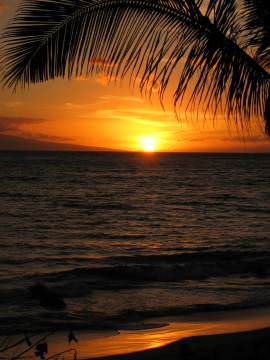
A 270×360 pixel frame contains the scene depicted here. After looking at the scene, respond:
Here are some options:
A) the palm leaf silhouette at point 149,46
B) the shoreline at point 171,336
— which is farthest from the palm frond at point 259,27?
the shoreline at point 171,336

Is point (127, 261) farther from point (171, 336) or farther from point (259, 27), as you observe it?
point (259, 27)

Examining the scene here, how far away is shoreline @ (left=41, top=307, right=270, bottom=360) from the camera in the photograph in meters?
6.62

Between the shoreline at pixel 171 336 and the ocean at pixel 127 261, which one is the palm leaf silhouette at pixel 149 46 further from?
the ocean at pixel 127 261

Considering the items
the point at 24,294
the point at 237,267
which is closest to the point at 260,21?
the point at 24,294

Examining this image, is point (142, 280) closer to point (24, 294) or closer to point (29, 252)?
point (24, 294)

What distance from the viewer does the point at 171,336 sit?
7.46 m

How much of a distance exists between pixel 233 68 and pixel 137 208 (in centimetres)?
2735

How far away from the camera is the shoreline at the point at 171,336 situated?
6.62 m

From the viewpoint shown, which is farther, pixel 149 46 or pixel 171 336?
pixel 171 336

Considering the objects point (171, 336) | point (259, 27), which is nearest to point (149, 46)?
point (259, 27)

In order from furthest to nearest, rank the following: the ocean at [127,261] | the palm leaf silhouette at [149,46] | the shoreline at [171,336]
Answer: the ocean at [127,261] < the shoreline at [171,336] < the palm leaf silhouette at [149,46]

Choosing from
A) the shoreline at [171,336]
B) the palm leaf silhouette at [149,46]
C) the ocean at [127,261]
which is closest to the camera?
the palm leaf silhouette at [149,46]

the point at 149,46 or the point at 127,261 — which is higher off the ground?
the point at 149,46

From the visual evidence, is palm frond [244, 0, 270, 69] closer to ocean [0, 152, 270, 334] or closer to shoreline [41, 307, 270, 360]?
shoreline [41, 307, 270, 360]
